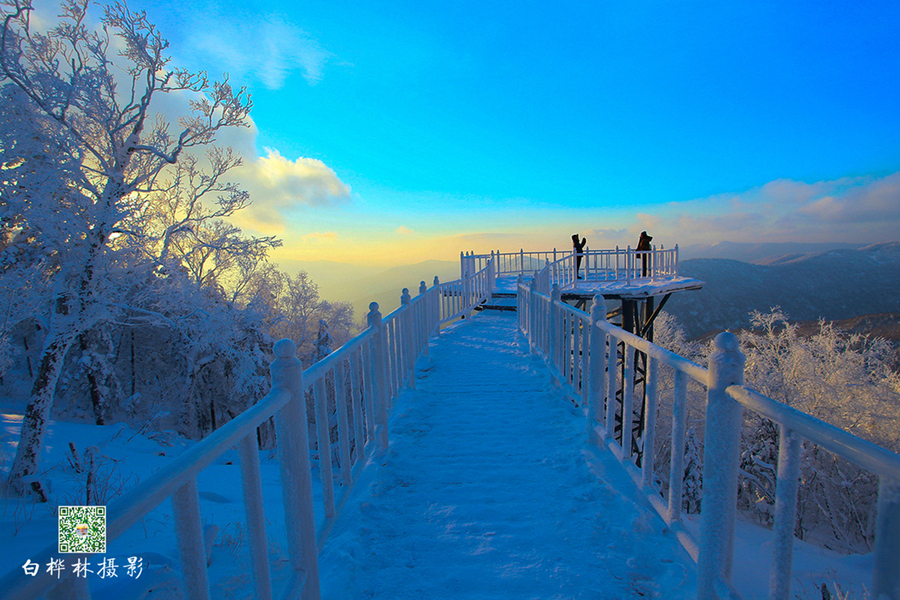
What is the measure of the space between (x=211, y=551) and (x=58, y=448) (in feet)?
34.7

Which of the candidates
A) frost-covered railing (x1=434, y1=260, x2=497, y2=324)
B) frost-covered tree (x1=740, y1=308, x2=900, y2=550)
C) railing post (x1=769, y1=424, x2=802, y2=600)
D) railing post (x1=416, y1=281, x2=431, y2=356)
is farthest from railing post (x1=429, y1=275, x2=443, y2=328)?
frost-covered tree (x1=740, y1=308, x2=900, y2=550)

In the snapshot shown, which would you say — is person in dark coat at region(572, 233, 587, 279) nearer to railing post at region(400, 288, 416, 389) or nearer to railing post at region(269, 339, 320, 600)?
railing post at region(400, 288, 416, 389)

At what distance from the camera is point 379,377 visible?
13.6 feet

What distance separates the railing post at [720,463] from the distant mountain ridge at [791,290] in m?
72.4

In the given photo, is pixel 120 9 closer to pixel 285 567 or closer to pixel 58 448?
pixel 58 448

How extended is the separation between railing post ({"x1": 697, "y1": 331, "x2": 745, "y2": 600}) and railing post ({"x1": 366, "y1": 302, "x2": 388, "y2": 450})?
115 inches

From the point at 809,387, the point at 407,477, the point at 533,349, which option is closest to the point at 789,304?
the point at 809,387

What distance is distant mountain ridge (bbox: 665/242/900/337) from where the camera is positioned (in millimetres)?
72438

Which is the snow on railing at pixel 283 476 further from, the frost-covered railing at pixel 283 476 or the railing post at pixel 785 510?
the railing post at pixel 785 510

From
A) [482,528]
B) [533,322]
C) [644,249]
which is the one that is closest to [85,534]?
[482,528]

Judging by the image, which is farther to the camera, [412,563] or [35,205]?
[35,205]

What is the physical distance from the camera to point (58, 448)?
10281 millimetres

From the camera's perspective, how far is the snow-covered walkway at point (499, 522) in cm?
244

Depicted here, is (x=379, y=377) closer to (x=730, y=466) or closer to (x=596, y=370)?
(x=596, y=370)
